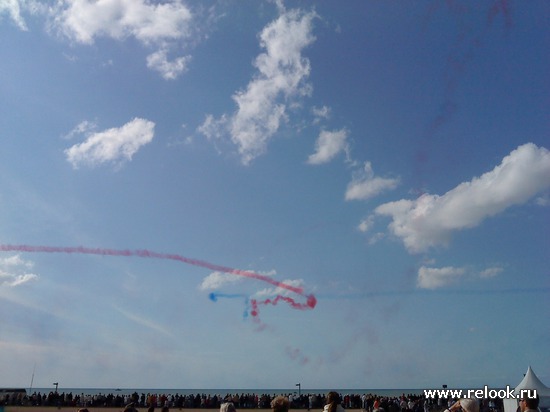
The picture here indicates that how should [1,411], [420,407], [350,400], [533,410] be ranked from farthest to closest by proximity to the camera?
[350,400] → [420,407] → [1,411] → [533,410]

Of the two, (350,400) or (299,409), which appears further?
(350,400)

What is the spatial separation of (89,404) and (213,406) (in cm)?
1038

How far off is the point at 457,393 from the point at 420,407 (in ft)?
25.0

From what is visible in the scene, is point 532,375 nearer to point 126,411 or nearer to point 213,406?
point 213,406

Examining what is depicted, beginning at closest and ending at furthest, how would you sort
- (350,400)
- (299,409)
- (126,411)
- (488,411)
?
(126,411) < (488,411) < (299,409) < (350,400)

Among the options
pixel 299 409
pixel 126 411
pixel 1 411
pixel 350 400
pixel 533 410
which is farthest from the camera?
pixel 350 400

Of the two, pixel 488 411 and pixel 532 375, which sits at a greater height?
pixel 532 375

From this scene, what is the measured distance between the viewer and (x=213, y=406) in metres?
44.5

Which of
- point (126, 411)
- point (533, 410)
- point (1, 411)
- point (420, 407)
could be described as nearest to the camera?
point (533, 410)

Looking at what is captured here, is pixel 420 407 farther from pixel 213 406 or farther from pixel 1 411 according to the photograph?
pixel 1 411

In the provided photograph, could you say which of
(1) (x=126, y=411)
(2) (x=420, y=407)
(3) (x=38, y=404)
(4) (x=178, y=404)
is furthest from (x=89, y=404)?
(1) (x=126, y=411)

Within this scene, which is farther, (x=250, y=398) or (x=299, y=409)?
(x=250, y=398)

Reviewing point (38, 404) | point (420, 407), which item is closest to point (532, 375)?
point (420, 407)

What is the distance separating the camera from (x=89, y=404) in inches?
1764
